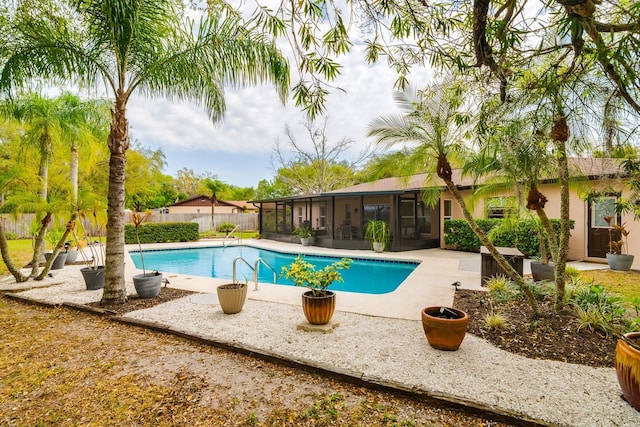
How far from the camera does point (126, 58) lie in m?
5.57

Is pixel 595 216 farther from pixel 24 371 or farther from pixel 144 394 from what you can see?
pixel 24 371

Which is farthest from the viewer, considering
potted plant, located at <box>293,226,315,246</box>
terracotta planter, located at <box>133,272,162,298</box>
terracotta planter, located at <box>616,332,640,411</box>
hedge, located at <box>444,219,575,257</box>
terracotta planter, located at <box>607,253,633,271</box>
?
potted plant, located at <box>293,226,315,246</box>

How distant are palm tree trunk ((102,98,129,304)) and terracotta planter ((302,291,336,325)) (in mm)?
3921

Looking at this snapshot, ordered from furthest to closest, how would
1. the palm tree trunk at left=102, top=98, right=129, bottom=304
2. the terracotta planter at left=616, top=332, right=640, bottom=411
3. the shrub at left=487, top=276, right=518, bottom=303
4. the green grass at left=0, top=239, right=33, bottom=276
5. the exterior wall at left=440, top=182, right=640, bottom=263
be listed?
the green grass at left=0, top=239, right=33, bottom=276 < the exterior wall at left=440, top=182, right=640, bottom=263 < the palm tree trunk at left=102, top=98, right=129, bottom=304 < the shrub at left=487, top=276, right=518, bottom=303 < the terracotta planter at left=616, top=332, right=640, bottom=411

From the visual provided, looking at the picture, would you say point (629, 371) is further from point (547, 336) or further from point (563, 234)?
point (563, 234)

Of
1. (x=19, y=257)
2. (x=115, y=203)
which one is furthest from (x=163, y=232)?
(x=115, y=203)

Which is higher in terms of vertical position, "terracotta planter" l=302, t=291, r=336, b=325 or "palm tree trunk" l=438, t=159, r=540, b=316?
"palm tree trunk" l=438, t=159, r=540, b=316

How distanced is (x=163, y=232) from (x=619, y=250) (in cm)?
2080

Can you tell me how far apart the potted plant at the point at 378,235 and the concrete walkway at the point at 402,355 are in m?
6.98

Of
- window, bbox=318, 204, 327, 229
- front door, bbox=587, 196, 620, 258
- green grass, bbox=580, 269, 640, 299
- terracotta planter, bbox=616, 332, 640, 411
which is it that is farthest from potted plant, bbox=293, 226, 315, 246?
terracotta planter, bbox=616, 332, 640, 411

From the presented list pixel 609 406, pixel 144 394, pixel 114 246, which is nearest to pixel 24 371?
pixel 144 394

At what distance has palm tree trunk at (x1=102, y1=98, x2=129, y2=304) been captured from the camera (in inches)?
223

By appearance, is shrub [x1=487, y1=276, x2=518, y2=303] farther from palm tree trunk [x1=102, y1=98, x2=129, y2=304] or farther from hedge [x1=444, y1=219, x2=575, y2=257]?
palm tree trunk [x1=102, y1=98, x2=129, y2=304]

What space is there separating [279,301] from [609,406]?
193 inches
